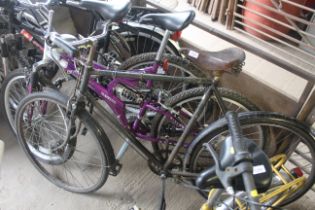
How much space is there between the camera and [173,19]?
52.7 inches

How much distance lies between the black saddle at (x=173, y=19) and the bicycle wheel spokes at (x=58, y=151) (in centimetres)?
70

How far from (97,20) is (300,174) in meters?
1.69

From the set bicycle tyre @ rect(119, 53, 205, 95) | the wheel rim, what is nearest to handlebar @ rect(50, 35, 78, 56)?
bicycle tyre @ rect(119, 53, 205, 95)

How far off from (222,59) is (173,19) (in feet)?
0.94

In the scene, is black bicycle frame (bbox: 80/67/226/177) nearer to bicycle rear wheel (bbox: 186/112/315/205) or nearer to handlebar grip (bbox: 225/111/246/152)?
bicycle rear wheel (bbox: 186/112/315/205)

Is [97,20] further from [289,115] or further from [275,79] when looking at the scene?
[289,115]

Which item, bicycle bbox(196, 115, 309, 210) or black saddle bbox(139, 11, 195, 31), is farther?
black saddle bbox(139, 11, 195, 31)

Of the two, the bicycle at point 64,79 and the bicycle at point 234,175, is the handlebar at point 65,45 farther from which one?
the bicycle at point 234,175

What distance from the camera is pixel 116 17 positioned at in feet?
4.25

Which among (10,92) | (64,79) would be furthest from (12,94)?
(64,79)

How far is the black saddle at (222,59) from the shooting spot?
1312 millimetres

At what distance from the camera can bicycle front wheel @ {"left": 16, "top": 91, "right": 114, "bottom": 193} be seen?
153cm

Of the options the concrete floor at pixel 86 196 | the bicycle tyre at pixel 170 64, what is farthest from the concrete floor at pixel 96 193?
the bicycle tyre at pixel 170 64

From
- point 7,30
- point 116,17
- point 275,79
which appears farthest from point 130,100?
point 7,30
